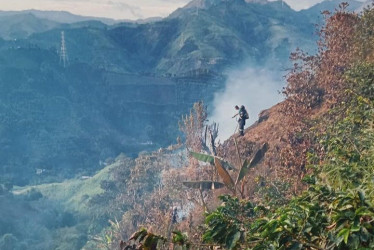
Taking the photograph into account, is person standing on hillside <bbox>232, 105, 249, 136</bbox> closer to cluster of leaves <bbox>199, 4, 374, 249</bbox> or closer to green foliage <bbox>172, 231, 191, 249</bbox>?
cluster of leaves <bbox>199, 4, 374, 249</bbox>

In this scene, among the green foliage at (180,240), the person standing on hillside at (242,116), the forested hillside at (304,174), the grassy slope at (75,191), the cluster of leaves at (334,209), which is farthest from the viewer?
the grassy slope at (75,191)

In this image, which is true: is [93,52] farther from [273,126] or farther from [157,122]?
[273,126]

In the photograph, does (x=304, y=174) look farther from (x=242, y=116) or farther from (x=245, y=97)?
(x=245, y=97)

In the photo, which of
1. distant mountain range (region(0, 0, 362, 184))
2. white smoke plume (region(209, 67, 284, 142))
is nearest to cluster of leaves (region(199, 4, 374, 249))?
white smoke plume (region(209, 67, 284, 142))

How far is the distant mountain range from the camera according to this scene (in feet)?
301

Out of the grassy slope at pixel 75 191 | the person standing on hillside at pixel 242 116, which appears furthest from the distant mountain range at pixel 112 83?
the person standing on hillside at pixel 242 116

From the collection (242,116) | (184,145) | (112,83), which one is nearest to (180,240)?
(242,116)

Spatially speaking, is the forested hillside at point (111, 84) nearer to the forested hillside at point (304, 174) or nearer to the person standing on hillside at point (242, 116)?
the person standing on hillside at point (242, 116)

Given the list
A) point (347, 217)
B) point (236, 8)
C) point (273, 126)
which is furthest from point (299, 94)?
point (236, 8)

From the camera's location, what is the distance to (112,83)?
12000 centimetres

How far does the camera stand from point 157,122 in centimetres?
10938

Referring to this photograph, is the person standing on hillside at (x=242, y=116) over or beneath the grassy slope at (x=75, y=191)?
over

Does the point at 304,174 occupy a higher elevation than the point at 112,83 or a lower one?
higher

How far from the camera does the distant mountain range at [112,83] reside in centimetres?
9162
